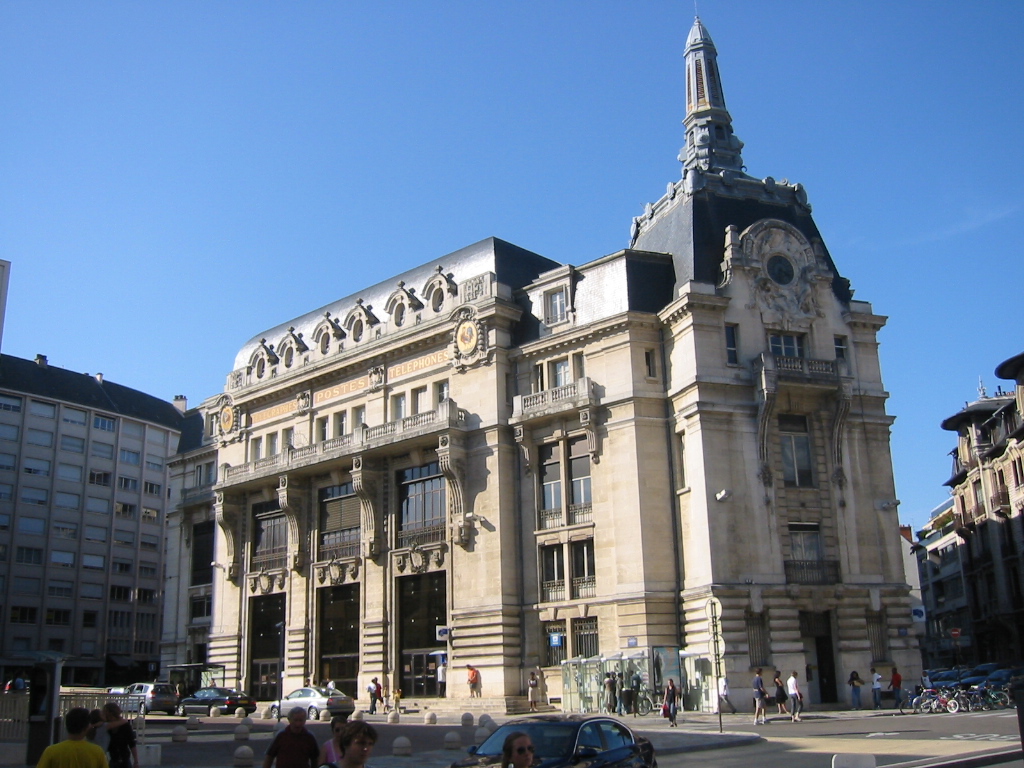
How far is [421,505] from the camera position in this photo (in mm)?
47969

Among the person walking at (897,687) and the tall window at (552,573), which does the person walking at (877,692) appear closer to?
the person walking at (897,687)

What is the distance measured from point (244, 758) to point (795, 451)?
26.6 metres

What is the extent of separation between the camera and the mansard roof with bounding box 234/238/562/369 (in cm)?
4859

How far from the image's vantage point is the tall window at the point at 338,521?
50.8 metres

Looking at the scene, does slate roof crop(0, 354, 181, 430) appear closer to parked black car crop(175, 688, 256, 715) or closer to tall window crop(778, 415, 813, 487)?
parked black car crop(175, 688, 256, 715)

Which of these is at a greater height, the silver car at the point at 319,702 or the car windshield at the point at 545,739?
the car windshield at the point at 545,739

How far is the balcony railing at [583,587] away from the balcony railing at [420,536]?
23.6 feet

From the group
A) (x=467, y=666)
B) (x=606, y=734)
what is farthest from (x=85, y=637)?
(x=606, y=734)

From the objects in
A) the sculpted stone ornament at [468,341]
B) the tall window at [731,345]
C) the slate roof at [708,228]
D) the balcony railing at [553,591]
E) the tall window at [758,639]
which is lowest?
the tall window at [758,639]

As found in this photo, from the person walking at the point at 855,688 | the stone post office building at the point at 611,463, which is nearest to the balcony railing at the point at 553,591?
the stone post office building at the point at 611,463

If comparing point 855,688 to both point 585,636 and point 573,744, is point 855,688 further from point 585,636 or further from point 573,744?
point 573,744

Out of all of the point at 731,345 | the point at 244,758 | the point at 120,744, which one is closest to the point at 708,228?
the point at 731,345

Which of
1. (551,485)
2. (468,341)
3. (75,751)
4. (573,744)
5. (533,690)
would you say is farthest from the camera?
(468,341)

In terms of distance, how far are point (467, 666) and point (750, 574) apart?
13.0 m
